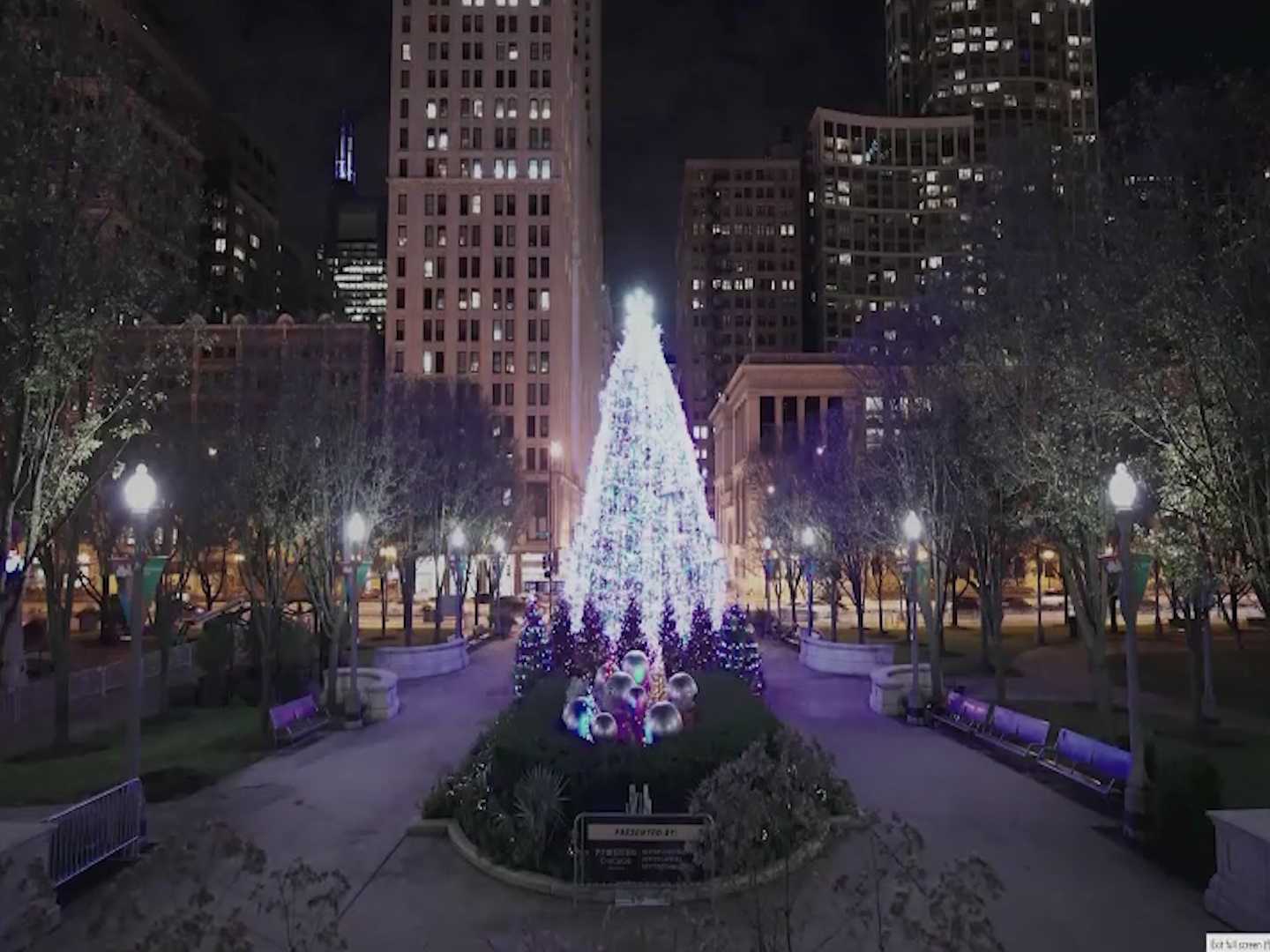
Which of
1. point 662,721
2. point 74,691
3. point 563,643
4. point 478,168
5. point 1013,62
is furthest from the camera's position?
point 1013,62

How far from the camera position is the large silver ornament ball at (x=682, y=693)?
629 inches

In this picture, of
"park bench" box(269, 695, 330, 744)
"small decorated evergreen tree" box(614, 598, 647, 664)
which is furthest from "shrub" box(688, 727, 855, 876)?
"park bench" box(269, 695, 330, 744)

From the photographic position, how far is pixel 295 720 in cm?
2156

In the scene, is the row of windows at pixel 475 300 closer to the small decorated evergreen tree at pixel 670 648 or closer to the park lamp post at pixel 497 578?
the park lamp post at pixel 497 578

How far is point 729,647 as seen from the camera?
24484 mm

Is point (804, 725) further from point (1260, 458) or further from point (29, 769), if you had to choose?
point (29, 769)

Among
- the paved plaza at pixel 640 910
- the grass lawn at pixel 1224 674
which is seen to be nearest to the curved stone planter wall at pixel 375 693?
the paved plaza at pixel 640 910

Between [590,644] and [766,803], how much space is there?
51.4 ft

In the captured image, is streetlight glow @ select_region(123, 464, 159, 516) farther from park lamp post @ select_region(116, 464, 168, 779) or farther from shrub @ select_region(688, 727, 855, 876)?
shrub @ select_region(688, 727, 855, 876)

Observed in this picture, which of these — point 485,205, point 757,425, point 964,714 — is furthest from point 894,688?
point 757,425

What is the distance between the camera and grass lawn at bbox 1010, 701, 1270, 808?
15.7 meters

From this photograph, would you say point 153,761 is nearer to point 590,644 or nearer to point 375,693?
point 375,693

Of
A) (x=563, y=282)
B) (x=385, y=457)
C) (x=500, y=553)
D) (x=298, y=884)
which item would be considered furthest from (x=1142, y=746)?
(x=563, y=282)

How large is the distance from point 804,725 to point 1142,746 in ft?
33.1
